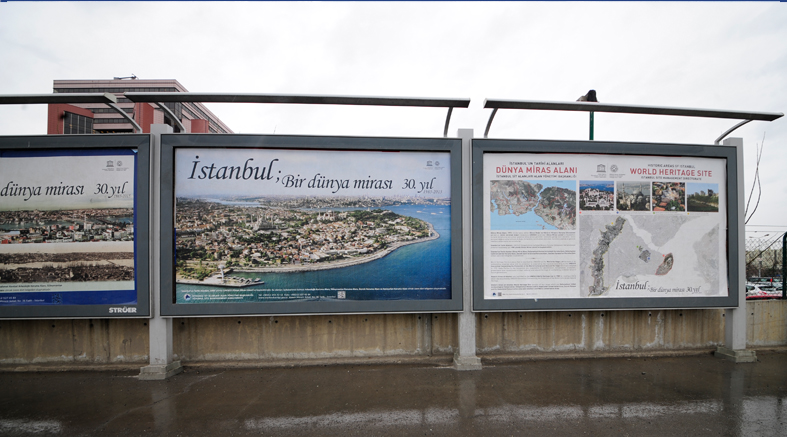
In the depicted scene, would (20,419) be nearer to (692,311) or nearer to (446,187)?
(446,187)

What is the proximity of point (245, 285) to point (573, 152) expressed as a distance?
17.6 feet

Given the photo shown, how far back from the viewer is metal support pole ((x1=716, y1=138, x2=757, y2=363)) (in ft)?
17.2

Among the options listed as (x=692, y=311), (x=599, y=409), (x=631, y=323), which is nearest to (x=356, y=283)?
(x=599, y=409)

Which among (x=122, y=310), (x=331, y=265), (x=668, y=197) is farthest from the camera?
(x=668, y=197)

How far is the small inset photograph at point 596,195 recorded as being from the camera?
201 inches

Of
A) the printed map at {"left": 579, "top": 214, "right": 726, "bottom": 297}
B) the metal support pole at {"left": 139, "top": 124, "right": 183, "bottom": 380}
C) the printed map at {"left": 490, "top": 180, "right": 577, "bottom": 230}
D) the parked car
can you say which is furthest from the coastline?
the parked car

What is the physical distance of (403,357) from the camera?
17.1 ft

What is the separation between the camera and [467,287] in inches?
191

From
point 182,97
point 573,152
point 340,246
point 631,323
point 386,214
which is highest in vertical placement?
point 182,97

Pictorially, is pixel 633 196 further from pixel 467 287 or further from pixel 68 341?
pixel 68 341

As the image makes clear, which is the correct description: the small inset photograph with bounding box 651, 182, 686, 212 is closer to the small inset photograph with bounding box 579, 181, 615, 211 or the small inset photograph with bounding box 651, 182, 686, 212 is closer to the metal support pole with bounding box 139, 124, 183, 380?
the small inset photograph with bounding box 579, 181, 615, 211

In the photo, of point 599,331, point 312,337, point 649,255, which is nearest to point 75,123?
point 312,337

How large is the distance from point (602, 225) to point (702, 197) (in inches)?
71.5

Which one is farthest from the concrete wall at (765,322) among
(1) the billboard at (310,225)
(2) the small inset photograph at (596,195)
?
(1) the billboard at (310,225)
